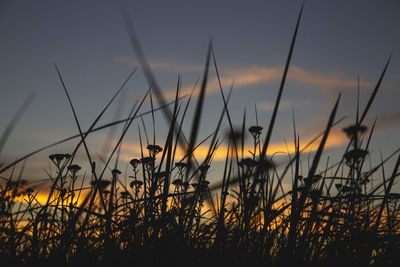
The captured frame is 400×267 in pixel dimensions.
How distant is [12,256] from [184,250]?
1.07 metres

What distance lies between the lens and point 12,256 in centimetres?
204

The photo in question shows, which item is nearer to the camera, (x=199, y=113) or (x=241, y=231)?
(x=199, y=113)

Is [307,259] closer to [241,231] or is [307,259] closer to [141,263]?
[241,231]

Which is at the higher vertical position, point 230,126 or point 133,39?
point 230,126

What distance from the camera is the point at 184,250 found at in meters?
2.01

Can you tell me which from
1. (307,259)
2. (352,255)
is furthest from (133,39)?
(352,255)

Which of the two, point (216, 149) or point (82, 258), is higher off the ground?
point (216, 149)

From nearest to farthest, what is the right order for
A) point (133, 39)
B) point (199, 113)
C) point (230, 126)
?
1. point (199, 113)
2. point (133, 39)
3. point (230, 126)

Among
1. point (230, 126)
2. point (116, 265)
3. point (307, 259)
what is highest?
point (230, 126)

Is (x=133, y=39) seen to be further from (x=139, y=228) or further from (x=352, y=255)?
(x=352, y=255)

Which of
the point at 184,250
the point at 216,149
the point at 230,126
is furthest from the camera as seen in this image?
the point at 216,149

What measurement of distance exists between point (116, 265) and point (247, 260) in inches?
29.8

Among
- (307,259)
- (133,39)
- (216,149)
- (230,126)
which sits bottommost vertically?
(307,259)

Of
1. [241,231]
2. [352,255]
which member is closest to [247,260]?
[241,231]
